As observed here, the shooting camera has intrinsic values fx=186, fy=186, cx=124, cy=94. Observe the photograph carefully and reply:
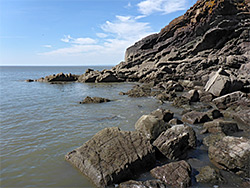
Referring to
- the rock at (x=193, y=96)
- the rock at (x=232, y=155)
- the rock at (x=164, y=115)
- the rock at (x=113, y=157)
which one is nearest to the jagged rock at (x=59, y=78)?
the rock at (x=193, y=96)

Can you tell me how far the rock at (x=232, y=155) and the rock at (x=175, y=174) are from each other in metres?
1.68

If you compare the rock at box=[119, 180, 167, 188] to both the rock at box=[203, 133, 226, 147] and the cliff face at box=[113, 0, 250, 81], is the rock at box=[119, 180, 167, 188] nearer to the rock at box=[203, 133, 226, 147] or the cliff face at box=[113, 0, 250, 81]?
the rock at box=[203, 133, 226, 147]

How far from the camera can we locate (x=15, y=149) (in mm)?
9875

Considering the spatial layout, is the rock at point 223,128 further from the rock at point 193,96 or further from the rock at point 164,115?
the rock at point 193,96

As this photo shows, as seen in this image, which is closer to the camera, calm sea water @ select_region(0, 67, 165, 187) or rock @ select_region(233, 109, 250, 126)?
calm sea water @ select_region(0, 67, 165, 187)

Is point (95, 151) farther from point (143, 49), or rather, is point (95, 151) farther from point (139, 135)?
point (143, 49)

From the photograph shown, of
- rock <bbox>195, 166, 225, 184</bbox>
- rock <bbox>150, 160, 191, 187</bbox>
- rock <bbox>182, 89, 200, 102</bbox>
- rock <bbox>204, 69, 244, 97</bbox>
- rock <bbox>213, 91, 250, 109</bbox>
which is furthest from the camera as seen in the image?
rock <bbox>182, 89, 200, 102</bbox>

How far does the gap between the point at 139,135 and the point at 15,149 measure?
6.71 meters

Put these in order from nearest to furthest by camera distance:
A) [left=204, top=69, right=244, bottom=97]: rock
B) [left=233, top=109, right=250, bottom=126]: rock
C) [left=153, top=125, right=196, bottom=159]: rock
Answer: [left=153, top=125, right=196, bottom=159]: rock
[left=233, top=109, right=250, bottom=126]: rock
[left=204, top=69, right=244, bottom=97]: rock

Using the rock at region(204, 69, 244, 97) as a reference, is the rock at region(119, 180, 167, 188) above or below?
below

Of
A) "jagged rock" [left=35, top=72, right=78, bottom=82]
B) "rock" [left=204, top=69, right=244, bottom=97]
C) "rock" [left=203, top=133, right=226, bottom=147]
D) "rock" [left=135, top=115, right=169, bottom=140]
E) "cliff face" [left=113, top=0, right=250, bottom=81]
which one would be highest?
"cliff face" [left=113, top=0, right=250, bottom=81]

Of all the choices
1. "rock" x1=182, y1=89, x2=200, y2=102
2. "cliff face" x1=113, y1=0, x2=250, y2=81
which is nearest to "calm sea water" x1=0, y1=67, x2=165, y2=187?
"rock" x1=182, y1=89, x2=200, y2=102

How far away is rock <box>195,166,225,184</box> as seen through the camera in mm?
6887

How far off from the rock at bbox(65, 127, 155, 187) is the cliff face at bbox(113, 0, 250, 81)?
32.2m
